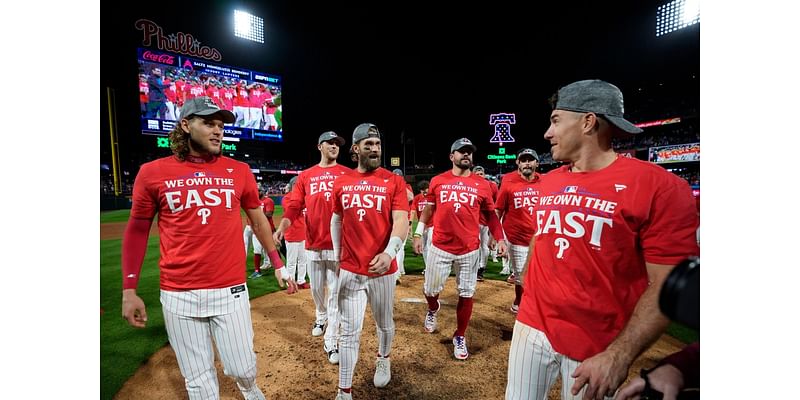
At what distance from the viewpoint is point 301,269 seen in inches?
235

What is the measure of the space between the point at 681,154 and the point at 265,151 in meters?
35.7

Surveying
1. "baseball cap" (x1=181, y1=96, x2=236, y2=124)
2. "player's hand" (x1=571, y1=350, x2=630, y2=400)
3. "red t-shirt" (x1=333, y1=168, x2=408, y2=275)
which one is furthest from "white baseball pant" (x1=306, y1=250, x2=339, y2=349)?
"player's hand" (x1=571, y1=350, x2=630, y2=400)

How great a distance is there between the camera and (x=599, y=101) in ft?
4.88

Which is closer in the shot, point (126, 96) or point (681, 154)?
point (681, 154)

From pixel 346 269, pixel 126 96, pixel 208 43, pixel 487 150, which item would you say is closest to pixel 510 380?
pixel 346 269

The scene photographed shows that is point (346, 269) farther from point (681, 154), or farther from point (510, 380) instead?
point (681, 154)

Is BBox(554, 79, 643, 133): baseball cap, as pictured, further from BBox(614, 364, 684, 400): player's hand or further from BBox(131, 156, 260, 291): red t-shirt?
BBox(131, 156, 260, 291): red t-shirt

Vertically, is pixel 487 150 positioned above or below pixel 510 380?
above

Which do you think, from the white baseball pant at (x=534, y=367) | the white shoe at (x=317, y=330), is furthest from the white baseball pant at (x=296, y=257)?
the white baseball pant at (x=534, y=367)

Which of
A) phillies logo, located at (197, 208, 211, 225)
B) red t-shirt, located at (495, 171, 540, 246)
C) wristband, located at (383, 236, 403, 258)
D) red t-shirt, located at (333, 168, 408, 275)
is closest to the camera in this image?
phillies logo, located at (197, 208, 211, 225)

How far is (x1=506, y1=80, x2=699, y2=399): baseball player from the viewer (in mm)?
1234

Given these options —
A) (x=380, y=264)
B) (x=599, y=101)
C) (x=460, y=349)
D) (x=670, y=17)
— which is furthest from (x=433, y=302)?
(x=670, y=17)

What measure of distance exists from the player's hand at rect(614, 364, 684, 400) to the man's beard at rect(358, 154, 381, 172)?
7.54 ft

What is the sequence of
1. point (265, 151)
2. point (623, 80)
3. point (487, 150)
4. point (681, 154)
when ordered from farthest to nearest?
1. point (265, 151)
2. point (487, 150)
3. point (623, 80)
4. point (681, 154)
